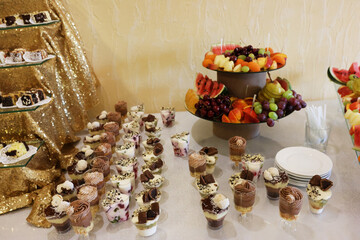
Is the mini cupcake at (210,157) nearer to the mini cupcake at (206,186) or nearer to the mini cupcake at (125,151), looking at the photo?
the mini cupcake at (206,186)

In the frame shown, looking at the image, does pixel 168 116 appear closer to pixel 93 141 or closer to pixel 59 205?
pixel 93 141

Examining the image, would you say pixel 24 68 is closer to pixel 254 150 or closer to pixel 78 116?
pixel 78 116

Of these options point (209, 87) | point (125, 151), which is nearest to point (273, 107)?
point (209, 87)

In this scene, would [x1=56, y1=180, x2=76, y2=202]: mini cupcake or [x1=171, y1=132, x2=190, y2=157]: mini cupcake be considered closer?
[x1=56, y1=180, x2=76, y2=202]: mini cupcake

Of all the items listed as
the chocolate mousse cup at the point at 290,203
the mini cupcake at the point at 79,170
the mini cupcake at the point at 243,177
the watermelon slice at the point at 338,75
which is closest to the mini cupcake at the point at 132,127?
the mini cupcake at the point at 79,170

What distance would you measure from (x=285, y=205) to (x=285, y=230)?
12 cm

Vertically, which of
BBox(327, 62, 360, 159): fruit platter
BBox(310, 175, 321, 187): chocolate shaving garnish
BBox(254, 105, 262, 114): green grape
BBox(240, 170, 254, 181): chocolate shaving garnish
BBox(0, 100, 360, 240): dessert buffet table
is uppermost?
BBox(254, 105, 262, 114): green grape

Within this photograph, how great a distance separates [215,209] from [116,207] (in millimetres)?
463

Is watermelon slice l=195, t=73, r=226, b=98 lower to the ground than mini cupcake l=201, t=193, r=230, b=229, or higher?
higher

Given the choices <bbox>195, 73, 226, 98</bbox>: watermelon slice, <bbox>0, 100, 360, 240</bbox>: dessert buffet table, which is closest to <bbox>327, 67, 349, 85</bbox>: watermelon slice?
<bbox>0, 100, 360, 240</bbox>: dessert buffet table

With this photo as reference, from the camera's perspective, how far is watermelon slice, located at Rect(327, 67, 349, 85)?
2.29m

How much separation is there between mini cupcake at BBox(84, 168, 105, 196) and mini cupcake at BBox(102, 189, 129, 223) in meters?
0.13

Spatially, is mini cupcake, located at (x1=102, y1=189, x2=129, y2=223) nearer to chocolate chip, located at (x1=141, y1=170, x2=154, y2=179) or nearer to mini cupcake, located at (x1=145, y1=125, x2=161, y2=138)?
chocolate chip, located at (x1=141, y1=170, x2=154, y2=179)

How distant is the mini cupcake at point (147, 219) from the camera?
127cm
